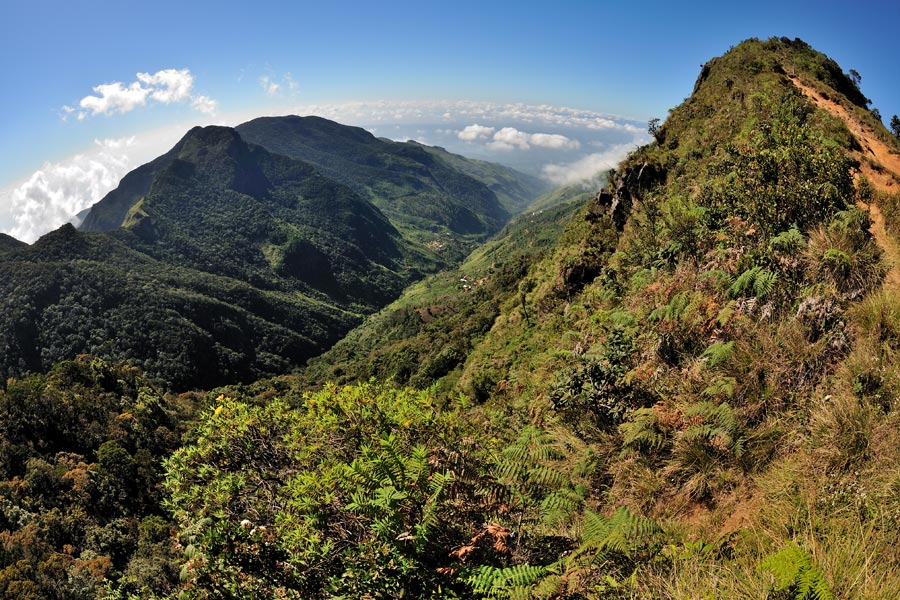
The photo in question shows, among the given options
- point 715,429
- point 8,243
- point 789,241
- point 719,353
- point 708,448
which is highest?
point 8,243

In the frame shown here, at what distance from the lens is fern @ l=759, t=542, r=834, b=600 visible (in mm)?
2664

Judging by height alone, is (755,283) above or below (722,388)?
above

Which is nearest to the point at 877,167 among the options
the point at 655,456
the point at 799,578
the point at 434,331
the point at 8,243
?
the point at 655,456

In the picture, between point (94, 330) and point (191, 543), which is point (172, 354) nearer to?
point (94, 330)

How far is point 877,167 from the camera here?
14109 millimetres

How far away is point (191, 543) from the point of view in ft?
17.7

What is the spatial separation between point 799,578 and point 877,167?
17959mm

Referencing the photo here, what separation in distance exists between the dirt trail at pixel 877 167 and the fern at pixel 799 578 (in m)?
5.90

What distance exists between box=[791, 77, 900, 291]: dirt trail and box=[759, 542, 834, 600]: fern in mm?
5897

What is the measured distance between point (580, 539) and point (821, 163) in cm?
1104

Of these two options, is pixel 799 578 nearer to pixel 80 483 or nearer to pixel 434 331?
pixel 80 483

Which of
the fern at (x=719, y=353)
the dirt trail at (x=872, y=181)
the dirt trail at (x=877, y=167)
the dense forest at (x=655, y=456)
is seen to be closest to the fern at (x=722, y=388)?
the dense forest at (x=655, y=456)

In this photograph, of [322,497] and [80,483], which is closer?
[322,497]

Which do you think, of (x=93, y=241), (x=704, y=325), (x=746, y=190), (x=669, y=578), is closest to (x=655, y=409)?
(x=704, y=325)
